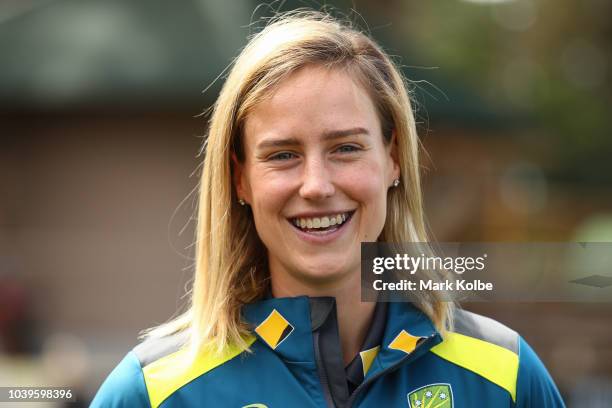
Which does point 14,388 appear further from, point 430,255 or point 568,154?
point 568,154

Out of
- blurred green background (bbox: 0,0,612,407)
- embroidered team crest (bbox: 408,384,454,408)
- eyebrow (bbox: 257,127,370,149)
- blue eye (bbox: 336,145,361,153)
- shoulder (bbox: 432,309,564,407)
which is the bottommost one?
embroidered team crest (bbox: 408,384,454,408)

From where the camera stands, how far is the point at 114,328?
30.4ft

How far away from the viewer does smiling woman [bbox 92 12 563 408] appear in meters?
2.61

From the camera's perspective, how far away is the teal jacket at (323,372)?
2615 millimetres

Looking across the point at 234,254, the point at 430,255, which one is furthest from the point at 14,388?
the point at 430,255

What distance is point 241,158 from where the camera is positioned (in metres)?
2.79

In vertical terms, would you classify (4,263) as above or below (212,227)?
above

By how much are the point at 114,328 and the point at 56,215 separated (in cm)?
143

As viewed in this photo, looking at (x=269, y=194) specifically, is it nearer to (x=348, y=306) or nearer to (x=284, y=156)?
(x=284, y=156)

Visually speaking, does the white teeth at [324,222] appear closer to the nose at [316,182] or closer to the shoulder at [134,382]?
the nose at [316,182]

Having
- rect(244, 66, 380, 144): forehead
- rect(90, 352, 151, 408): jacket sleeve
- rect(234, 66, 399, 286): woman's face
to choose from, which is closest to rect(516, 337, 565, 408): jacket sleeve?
rect(234, 66, 399, 286): woman's face

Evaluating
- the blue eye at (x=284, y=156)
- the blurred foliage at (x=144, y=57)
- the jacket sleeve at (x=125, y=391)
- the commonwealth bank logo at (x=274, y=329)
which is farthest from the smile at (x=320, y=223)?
the blurred foliage at (x=144, y=57)

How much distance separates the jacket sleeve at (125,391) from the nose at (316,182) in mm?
658

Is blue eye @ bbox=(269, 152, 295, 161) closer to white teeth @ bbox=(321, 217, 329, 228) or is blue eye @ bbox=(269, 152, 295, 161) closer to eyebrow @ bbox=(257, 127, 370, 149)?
eyebrow @ bbox=(257, 127, 370, 149)
